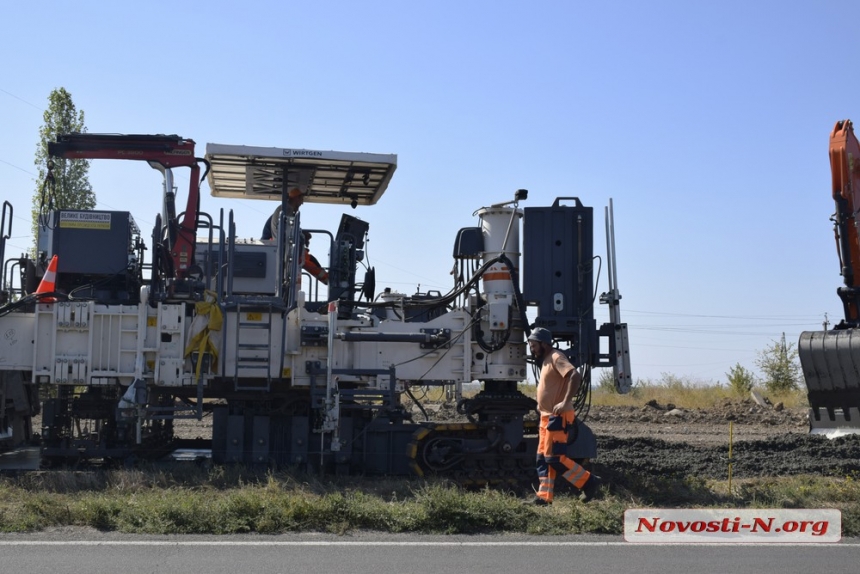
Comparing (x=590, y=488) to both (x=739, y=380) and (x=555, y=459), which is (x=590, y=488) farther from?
(x=739, y=380)

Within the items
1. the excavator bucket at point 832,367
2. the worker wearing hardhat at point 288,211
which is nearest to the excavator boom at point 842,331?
the excavator bucket at point 832,367

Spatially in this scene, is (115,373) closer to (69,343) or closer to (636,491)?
(69,343)

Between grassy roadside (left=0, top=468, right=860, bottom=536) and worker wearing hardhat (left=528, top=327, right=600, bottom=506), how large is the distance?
227 mm

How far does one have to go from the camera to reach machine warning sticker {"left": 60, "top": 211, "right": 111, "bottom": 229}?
Result: 37.9 ft

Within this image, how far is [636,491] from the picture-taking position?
10.4 metres

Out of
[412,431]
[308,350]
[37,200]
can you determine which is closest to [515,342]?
[412,431]

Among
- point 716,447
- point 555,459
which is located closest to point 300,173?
point 555,459

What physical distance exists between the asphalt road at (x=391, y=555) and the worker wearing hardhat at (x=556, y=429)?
1.53 meters

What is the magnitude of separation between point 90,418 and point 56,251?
2084 millimetres

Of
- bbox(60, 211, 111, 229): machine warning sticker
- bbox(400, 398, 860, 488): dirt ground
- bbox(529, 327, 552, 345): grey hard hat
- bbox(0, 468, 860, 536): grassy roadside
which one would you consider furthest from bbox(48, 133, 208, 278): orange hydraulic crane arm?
bbox(400, 398, 860, 488): dirt ground

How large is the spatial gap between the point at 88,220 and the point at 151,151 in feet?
3.74

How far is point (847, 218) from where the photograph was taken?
11.9m

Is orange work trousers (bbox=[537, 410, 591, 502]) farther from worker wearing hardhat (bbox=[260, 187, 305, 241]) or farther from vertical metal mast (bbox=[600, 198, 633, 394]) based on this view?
worker wearing hardhat (bbox=[260, 187, 305, 241])

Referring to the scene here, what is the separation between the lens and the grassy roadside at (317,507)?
26.6ft
